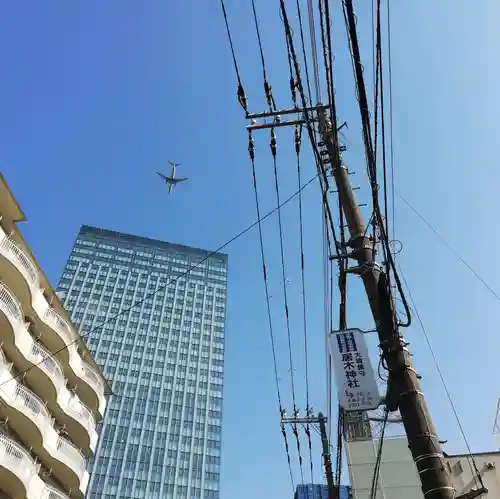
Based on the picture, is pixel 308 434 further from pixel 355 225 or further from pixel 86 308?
pixel 86 308

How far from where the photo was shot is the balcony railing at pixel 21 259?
15.8 metres

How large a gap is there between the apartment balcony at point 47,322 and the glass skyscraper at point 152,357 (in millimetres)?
36834

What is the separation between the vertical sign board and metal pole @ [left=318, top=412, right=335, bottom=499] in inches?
329

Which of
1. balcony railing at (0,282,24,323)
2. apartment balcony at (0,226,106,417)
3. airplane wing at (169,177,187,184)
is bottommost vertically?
balcony railing at (0,282,24,323)

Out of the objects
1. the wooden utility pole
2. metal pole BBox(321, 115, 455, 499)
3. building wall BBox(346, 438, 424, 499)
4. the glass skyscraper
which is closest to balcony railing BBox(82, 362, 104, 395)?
building wall BBox(346, 438, 424, 499)

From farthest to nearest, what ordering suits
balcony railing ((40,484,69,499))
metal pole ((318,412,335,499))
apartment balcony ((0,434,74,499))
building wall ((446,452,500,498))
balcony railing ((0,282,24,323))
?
balcony railing ((40,484,69,499)) < balcony railing ((0,282,24,323)) < apartment balcony ((0,434,74,499)) < metal pole ((318,412,335,499)) < building wall ((446,452,500,498))

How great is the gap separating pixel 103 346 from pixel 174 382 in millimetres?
14902

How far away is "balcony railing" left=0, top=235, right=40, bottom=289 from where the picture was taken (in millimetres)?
15817

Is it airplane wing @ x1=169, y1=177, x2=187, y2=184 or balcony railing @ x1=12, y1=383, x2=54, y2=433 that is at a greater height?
airplane wing @ x1=169, y1=177, x2=187, y2=184

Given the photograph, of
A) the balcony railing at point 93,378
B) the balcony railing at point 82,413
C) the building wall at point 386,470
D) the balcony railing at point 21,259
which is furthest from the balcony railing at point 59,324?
the building wall at point 386,470

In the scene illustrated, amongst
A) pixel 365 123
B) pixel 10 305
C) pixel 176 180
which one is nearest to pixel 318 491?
pixel 10 305

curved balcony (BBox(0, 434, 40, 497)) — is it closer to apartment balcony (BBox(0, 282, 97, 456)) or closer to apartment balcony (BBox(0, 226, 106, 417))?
apartment balcony (BBox(0, 282, 97, 456))

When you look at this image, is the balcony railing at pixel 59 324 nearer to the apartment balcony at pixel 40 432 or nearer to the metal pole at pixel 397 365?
the apartment balcony at pixel 40 432

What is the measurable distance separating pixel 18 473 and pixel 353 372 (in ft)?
43.6
